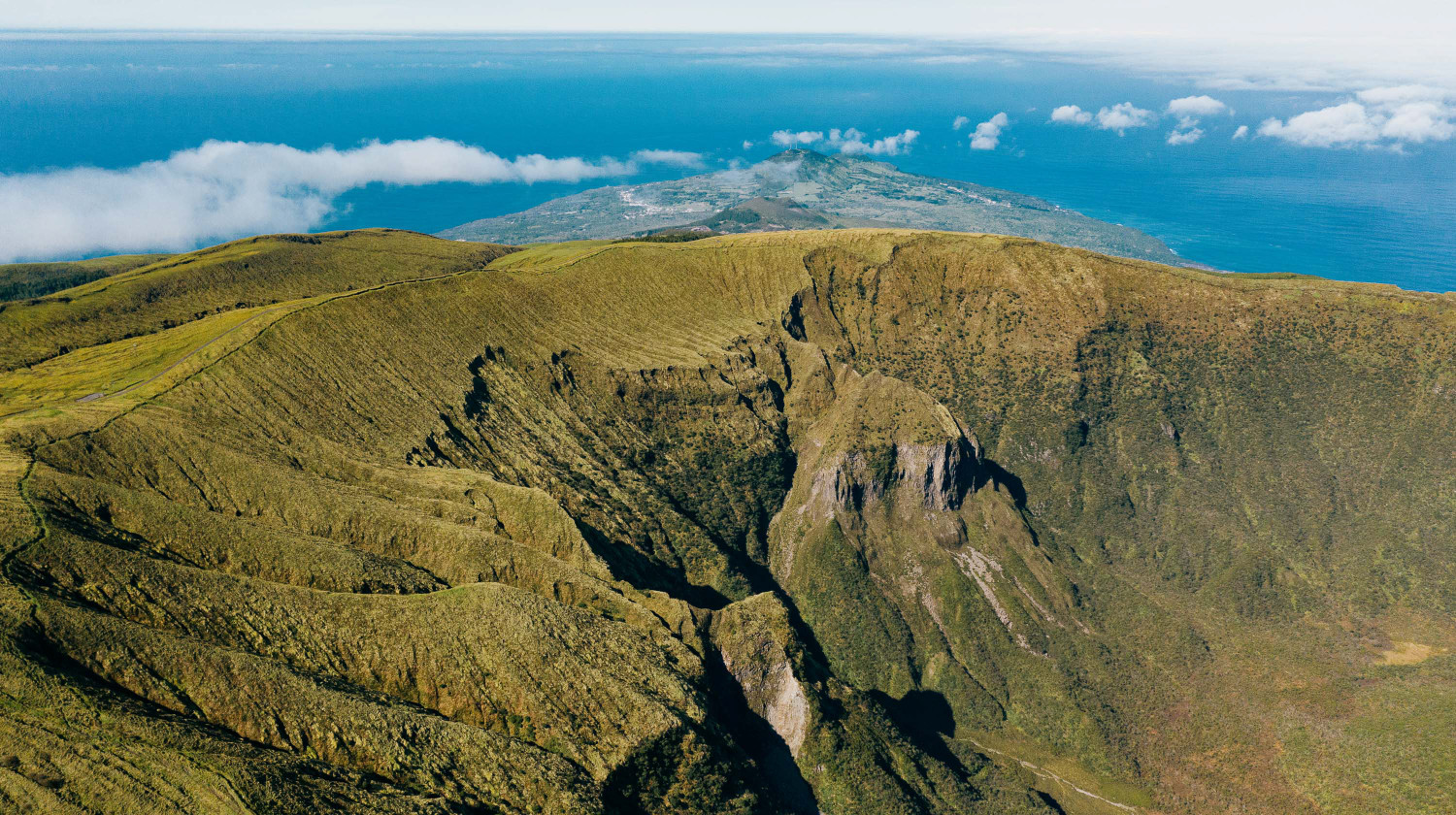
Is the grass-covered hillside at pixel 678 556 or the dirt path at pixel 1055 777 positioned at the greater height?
the grass-covered hillside at pixel 678 556

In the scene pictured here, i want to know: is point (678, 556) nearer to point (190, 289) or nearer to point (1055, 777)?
point (1055, 777)

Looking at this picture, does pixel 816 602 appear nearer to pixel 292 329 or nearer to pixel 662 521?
pixel 662 521

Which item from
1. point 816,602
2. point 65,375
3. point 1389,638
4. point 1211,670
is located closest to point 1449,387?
point 1389,638

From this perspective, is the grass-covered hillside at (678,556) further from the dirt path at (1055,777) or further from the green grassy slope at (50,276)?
the green grassy slope at (50,276)

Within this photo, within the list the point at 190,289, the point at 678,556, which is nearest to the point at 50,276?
the point at 190,289

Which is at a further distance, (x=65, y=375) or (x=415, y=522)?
(x=65, y=375)

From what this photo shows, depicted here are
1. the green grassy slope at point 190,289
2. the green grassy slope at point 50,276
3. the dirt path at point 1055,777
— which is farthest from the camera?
the green grassy slope at point 50,276

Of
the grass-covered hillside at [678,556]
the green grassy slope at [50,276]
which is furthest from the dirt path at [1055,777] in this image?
the green grassy slope at [50,276]

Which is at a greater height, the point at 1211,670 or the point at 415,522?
the point at 415,522
